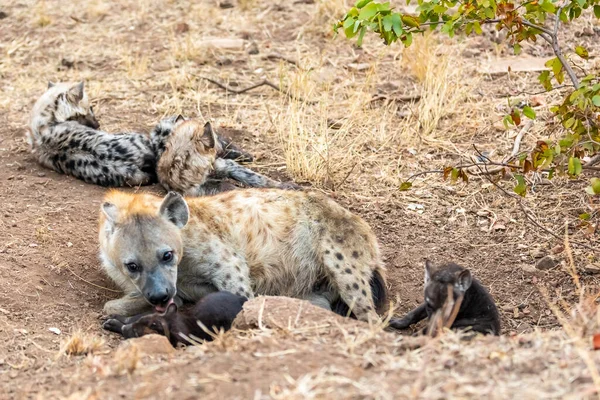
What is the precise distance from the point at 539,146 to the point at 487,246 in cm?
131

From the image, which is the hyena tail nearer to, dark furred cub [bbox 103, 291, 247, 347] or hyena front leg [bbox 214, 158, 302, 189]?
dark furred cub [bbox 103, 291, 247, 347]

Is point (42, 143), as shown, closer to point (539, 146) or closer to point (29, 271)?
point (29, 271)

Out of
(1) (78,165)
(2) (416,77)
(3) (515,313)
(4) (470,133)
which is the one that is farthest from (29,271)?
(2) (416,77)

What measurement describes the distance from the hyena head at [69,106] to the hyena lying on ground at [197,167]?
3.58 ft

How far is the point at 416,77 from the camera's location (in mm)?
A: 8773

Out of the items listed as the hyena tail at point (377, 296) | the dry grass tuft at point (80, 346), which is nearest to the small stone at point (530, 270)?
the hyena tail at point (377, 296)

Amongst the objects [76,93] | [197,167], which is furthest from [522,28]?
[76,93]

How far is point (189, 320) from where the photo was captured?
509cm

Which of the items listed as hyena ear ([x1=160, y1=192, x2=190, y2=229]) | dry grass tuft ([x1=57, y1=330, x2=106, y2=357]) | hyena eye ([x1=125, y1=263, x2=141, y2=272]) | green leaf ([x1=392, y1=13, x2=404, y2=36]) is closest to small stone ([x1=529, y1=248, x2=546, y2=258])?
green leaf ([x1=392, y1=13, x2=404, y2=36])

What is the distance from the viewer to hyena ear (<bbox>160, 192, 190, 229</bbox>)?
17.8 feet

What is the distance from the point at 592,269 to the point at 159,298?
2768 mm

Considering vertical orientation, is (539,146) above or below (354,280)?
above

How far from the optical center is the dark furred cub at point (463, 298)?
514cm

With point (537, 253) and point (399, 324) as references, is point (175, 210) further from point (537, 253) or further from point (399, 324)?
point (537, 253)
